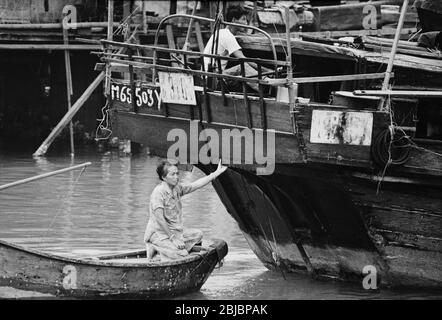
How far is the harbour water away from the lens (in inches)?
A: 376

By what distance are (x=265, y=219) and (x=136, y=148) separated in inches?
478

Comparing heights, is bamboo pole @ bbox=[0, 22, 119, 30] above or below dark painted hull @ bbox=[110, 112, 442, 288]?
above

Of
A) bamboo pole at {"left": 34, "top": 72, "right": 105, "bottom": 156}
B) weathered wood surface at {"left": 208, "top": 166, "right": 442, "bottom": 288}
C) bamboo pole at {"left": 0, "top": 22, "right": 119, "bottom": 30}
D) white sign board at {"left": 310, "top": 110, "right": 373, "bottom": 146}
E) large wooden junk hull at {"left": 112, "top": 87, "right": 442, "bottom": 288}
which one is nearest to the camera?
white sign board at {"left": 310, "top": 110, "right": 373, "bottom": 146}

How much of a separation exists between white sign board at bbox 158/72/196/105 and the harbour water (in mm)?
1689

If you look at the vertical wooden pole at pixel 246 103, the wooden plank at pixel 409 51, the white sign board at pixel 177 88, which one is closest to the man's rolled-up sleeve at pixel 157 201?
the white sign board at pixel 177 88

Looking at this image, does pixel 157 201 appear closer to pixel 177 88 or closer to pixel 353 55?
pixel 177 88

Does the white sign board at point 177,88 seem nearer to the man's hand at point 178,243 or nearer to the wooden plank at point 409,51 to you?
the man's hand at point 178,243

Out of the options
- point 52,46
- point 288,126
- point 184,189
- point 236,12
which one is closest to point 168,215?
point 184,189

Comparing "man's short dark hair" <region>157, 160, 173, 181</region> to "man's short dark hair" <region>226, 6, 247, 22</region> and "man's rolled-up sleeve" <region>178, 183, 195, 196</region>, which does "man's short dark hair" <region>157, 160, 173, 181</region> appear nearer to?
"man's rolled-up sleeve" <region>178, 183, 195, 196</region>

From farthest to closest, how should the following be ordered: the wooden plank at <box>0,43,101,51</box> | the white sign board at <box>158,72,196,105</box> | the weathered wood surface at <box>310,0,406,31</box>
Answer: the weathered wood surface at <box>310,0,406,31</box>
the wooden plank at <box>0,43,101,51</box>
the white sign board at <box>158,72,196,105</box>

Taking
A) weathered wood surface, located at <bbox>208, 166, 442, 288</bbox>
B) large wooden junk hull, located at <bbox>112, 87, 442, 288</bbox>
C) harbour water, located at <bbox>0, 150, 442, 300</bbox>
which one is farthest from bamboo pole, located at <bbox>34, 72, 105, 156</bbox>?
A: large wooden junk hull, located at <bbox>112, 87, 442, 288</bbox>

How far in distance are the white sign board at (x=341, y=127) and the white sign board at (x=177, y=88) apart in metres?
1.26

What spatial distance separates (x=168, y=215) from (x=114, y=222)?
4.30 metres

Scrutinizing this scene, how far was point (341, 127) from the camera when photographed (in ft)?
27.0
